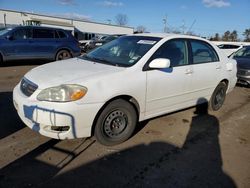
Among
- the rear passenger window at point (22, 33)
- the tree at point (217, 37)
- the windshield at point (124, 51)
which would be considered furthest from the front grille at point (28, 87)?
the tree at point (217, 37)

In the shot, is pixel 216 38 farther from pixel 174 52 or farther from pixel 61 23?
pixel 174 52

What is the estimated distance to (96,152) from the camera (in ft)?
12.1

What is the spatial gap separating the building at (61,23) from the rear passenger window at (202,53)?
34.3 metres

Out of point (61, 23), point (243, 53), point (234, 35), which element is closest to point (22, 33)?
point (243, 53)

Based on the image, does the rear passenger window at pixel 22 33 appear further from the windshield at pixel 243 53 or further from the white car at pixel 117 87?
the windshield at pixel 243 53

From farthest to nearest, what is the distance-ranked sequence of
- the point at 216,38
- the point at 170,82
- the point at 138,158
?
1. the point at 216,38
2. the point at 170,82
3. the point at 138,158

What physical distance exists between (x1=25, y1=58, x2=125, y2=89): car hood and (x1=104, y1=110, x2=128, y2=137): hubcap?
63 cm

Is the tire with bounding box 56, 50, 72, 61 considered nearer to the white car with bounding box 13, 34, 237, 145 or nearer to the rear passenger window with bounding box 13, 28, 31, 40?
the rear passenger window with bounding box 13, 28, 31, 40

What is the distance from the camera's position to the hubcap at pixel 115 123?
3.77 meters

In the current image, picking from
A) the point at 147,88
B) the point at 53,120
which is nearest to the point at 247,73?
the point at 147,88

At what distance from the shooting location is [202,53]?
5.26 m

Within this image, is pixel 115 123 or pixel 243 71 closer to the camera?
pixel 115 123

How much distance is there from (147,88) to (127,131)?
74 centimetres

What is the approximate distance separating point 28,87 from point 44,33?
8.54 m
